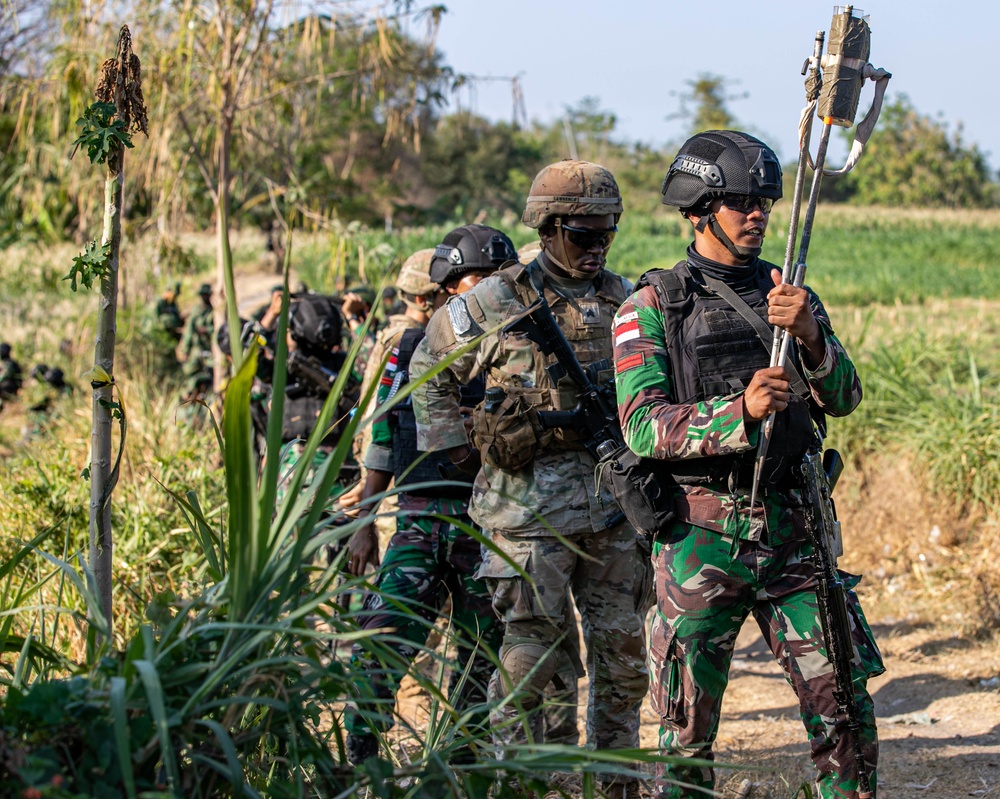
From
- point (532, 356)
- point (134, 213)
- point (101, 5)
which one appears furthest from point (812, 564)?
point (134, 213)

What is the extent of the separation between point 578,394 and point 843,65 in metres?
1.33

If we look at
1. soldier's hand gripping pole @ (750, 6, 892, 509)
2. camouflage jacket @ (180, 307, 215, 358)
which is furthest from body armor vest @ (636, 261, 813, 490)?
camouflage jacket @ (180, 307, 215, 358)

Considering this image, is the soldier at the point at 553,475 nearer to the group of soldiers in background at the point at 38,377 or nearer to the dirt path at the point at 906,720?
the dirt path at the point at 906,720

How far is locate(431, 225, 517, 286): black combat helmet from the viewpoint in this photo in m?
4.61

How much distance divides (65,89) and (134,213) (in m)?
5.41

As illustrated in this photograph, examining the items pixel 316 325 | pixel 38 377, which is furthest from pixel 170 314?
pixel 316 325

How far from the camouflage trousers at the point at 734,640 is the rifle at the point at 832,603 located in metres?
0.02

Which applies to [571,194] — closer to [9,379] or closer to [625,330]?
[625,330]

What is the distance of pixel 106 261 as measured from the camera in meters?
2.88

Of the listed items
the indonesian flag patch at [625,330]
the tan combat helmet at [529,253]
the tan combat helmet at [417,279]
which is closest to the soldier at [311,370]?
the tan combat helmet at [417,279]

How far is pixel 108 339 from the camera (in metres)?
2.94

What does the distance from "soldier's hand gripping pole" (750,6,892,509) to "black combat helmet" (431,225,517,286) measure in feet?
5.66

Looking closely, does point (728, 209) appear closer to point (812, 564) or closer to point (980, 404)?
point (812, 564)

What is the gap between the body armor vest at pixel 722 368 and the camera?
3129mm
